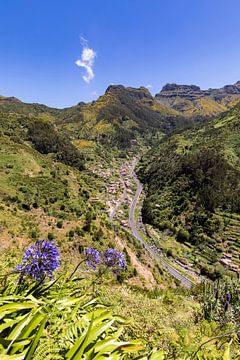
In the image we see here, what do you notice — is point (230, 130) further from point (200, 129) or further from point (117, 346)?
point (117, 346)

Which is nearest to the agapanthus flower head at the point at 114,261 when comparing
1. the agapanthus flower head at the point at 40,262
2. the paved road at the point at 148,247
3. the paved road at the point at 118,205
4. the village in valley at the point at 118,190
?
the agapanthus flower head at the point at 40,262

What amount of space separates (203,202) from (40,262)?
2992 inches

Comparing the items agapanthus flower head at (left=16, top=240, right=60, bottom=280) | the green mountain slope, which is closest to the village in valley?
the green mountain slope

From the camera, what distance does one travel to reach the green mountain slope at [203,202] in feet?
206

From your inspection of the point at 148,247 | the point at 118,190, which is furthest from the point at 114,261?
the point at 118,190

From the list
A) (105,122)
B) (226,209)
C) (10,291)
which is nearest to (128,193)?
(226,209)

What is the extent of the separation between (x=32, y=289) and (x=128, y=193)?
334 ft

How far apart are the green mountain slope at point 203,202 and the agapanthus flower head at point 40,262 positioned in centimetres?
5614

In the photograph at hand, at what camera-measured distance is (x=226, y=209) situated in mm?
73188

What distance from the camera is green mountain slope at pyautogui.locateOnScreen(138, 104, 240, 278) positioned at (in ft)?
206

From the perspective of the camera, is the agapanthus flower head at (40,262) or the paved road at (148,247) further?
the paved road at (148,247)

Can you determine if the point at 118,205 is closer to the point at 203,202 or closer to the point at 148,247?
the point at 148,247

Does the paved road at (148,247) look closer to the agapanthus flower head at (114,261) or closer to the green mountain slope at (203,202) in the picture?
the green mountain slope at (203,202)

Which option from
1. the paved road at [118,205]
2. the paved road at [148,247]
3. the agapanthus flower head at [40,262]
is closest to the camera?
the agapanthus flower head at [40,262]
